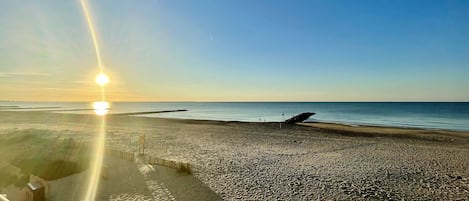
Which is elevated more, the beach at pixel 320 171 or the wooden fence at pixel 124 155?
the wooden fence at pixel 124 155

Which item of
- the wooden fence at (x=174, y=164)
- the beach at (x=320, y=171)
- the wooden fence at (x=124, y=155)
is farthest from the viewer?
the wooden fence at (x=124, y=155)

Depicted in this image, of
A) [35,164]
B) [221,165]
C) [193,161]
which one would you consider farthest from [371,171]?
[35,164]

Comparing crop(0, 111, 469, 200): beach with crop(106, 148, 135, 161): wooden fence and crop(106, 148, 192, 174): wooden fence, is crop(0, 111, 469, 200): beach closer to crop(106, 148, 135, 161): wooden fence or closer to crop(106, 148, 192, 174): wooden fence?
crop(106, 148, 192, 174): wooden fence

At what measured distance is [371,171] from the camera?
1299cm

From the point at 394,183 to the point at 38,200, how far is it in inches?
461

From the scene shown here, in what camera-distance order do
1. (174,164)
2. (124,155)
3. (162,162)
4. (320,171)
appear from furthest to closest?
(124,155) < (320,171) < (162,162) < (174,164)

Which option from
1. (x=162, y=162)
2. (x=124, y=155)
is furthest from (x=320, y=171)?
(x=124, y=155)

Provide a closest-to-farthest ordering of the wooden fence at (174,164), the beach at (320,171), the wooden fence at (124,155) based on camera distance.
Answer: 1. the beach at (320,171)
2. the wooden fence at (174,164)
3. the wooden fence at (124,155)

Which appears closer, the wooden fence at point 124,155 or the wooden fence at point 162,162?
the wooden fence at point 162,162

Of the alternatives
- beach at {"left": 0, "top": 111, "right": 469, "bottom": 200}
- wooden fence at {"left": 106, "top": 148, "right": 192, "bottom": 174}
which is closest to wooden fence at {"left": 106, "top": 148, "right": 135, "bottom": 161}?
wooden fence at {"left": 106, "top": 148, "right": 192, "bottom": 174}

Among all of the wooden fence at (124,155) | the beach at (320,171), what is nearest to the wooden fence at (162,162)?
the wooden fence at (124,155)

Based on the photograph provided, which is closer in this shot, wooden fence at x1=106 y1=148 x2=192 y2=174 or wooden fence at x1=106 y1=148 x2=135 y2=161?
wooden fence at x1=106 y1=148 x2=192 y2=174

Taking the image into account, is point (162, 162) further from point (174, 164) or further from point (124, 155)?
point (124, 155)

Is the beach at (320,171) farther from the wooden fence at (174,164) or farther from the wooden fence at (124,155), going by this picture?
the wooden fence at (124,155)
